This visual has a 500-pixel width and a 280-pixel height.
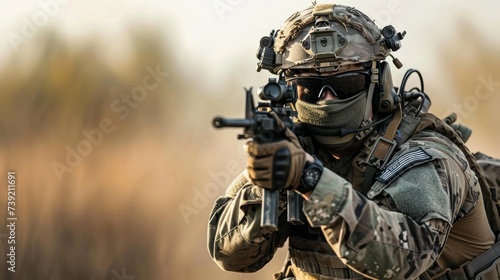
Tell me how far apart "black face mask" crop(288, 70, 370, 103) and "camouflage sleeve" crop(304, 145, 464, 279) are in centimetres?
75

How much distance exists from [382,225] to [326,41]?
129cm

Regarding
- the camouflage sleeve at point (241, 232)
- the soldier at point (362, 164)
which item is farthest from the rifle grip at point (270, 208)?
the camouflage sleeve at point (241, 232)

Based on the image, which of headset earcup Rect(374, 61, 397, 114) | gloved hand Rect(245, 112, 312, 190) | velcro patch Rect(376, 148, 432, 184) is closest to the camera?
gloved hand Rect(245, 112, 312, 190)

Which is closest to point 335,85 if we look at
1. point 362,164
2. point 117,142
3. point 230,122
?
point 362,164

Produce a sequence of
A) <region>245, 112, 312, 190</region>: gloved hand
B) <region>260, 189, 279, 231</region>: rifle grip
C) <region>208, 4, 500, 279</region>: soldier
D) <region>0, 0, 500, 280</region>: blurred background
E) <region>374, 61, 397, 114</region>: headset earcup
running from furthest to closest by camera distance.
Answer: <region>0, 0, 500, 280</region>: blurred background → <region>374, 61, 397, 114</region>: headset earcup → <region>208, 4, 500, 279</region>: soldier → <region>260, 189, 279, 231</region>: rifle grip → <region>245, 112, 312, 190</region>: gloved hand

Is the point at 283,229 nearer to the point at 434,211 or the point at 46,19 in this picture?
the point at 434,211

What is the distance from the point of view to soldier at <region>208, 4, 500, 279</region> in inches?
174

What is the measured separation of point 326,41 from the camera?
4.89 metres

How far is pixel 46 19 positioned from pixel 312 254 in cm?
649

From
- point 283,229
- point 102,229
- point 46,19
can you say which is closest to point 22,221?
point 102,229

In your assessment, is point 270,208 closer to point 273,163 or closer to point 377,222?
point 273,163

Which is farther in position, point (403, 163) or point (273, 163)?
point (403, 163)

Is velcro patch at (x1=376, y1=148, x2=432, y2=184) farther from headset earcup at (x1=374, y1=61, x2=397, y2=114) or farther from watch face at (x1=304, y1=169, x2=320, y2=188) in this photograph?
watch face at (x1=304, y1=169, x2=320, y2=188)

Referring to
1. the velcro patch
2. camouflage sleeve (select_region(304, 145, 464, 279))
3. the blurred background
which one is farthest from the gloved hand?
the blurred background
